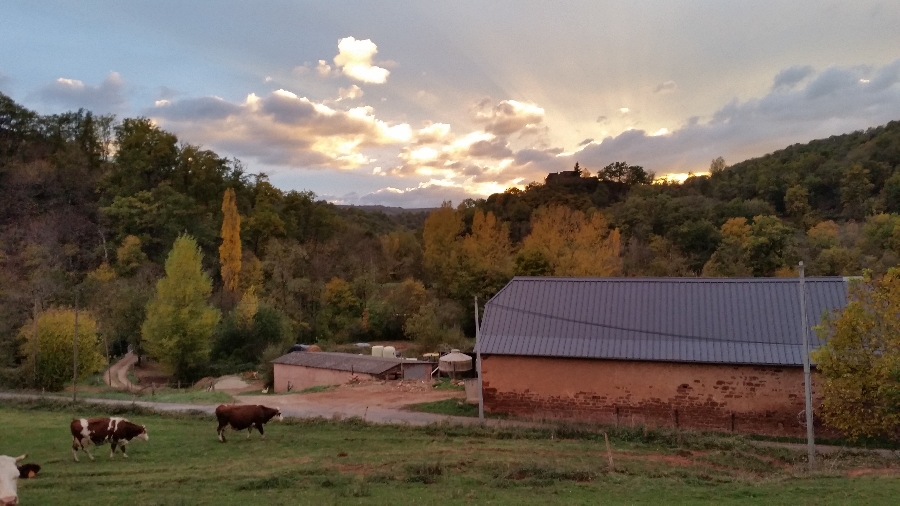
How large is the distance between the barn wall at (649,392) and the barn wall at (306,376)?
14.4m

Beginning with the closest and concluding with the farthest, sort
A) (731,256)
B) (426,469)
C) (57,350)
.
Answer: (426,469), (57,350), (731,256)

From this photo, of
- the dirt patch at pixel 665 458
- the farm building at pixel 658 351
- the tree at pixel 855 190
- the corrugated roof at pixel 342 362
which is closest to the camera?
the dirt patch at pixel 665 458

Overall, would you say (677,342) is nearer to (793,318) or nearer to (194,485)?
(793,318)

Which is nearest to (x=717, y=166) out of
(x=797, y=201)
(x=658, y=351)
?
(x=797, y=201)

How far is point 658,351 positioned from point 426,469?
43.2 feet

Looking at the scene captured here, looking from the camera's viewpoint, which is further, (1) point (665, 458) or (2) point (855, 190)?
Answer: (2) point (855, 190)

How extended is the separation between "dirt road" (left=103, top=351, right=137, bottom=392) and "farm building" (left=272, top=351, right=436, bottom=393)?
9665mm

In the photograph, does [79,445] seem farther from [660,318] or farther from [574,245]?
[574,245]

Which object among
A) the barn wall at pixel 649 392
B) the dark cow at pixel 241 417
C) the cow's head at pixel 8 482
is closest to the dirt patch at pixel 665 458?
the barn wall at pixel 649 392

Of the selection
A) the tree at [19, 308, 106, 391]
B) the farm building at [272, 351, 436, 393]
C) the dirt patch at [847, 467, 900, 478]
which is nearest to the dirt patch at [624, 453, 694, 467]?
the dirt patch at [847, 467, 900, 478]

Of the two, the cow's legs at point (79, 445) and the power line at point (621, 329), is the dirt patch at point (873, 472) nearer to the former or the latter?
the power line at point (621, 329)

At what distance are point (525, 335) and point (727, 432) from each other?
27.9 ft

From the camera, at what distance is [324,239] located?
79.2m

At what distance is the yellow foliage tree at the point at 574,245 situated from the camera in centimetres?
4991
